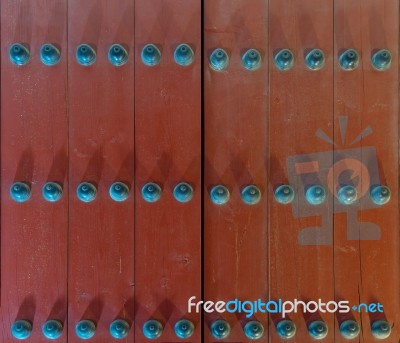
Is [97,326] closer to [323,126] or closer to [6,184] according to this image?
[6,184]

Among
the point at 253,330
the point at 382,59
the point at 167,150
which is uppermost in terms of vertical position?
the point at 382,59

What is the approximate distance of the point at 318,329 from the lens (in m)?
0.91

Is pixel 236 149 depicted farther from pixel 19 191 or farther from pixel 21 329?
pixel 21 329

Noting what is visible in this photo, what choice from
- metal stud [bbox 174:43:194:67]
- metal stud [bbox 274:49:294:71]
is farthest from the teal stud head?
metal stud [bbox 274:49:294:71]

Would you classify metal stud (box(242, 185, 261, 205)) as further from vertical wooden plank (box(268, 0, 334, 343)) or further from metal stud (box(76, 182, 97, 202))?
metal stud (box(76, 182, 97, 202))

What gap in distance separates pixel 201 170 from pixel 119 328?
1.36 feet

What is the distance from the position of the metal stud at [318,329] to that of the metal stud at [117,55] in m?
0.77

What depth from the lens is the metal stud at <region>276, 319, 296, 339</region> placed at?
3.00 feet

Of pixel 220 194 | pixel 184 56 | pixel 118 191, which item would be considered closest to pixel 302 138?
pixel 220 194

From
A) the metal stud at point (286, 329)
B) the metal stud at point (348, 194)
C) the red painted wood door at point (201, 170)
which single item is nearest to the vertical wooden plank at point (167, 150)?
the red painted wood door at point (201, 170)

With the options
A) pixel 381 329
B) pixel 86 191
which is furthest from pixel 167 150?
pixel 381 329

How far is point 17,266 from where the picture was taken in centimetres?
91

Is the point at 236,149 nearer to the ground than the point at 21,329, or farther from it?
farther from it

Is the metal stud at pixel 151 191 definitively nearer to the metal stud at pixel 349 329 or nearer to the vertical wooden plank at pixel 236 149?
the vertical wooden plank at pixel 236 149
